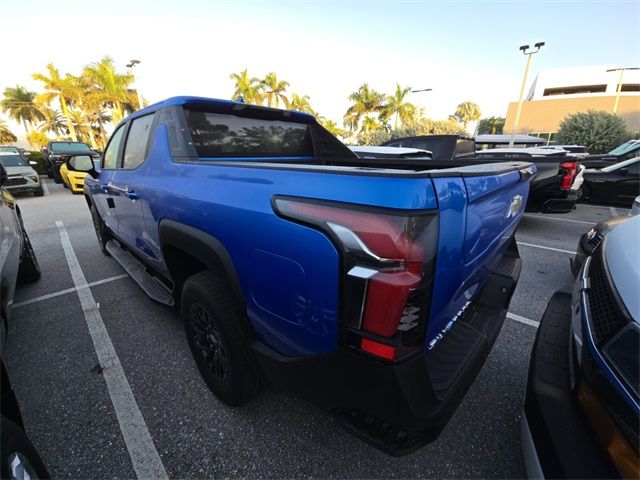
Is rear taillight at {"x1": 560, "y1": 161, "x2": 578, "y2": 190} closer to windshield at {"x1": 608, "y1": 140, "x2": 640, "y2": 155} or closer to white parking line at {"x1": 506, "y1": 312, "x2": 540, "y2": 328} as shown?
white parking line at {"x1": 506, "y1": 312, "x2": 540, "y2": 328}

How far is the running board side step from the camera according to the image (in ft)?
8.41

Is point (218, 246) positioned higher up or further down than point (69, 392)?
higher up

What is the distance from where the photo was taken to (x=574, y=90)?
4256 centimetres

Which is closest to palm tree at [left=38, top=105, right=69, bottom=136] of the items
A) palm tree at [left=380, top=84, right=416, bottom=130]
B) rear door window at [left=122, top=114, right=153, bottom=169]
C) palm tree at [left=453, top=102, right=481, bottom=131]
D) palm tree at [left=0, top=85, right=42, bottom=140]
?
palm tree at [left=0, top=85, right=42, bottom=140]

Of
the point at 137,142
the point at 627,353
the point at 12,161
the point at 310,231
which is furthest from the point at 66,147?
the point at 627,353

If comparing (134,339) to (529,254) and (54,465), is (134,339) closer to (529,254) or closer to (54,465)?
(54,465)

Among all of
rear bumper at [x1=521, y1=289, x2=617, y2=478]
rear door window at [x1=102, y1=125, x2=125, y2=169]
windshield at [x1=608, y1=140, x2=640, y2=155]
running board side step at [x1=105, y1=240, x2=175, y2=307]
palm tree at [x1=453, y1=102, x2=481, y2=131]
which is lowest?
running board side step at [x1=105, y1=240, x2=175, y2=307]

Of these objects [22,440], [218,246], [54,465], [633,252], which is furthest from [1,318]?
[633,252]

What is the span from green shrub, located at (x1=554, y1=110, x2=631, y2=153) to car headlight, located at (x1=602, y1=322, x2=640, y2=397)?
27634mm

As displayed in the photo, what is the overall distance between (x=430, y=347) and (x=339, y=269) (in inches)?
22.6

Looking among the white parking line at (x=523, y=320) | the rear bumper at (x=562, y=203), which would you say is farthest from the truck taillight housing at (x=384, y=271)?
the rear bumper at (x=562, y=203)

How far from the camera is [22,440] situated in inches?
48.6

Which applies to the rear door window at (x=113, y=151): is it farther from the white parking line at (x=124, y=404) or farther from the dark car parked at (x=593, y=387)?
the dark car parked at (x=593, y=387)

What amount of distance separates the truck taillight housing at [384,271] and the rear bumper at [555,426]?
583 mm
